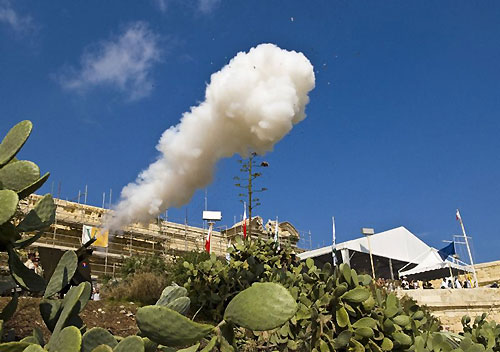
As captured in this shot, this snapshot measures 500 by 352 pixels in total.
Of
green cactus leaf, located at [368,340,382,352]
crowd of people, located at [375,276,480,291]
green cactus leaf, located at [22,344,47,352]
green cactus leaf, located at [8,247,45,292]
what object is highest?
crowd of people, located at [375,276,480,291]

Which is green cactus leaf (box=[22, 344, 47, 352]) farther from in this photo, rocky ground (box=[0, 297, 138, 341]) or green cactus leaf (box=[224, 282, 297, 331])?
rocky ground (box=[0, 297, 138, 341])

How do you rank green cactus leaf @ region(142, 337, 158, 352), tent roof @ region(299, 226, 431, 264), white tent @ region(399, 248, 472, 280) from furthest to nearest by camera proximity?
tent roof @ region(299, 226, 431, 264), white tent @ region(399, 248, 472, 280), green cactus leaf @ region(142, 337, 158, 352)

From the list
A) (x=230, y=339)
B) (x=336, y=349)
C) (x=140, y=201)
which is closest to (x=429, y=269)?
(x=140, y=201)

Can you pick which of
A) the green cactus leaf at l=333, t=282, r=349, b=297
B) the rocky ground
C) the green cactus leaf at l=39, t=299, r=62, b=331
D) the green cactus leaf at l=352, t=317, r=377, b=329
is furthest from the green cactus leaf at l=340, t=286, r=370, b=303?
the rocky ground

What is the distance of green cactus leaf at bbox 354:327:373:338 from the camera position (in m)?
2.76

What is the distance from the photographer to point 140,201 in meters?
15.0

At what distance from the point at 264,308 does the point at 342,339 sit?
1569 millimetres

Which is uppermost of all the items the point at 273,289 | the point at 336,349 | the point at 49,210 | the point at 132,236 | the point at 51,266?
the point at 132,236

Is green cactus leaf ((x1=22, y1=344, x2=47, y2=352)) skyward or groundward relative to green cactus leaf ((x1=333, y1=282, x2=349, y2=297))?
groundward

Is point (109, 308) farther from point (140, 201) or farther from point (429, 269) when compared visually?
point (429, 269)

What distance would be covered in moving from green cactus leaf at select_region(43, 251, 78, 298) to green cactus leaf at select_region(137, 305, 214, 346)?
0.73m

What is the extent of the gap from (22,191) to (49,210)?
12.4 inches

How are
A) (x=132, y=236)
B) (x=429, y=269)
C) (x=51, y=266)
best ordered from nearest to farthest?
(x=51, y=266)
(x=429, y=269)
(x=132, y=236)

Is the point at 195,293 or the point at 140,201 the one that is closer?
the point at 195,293
